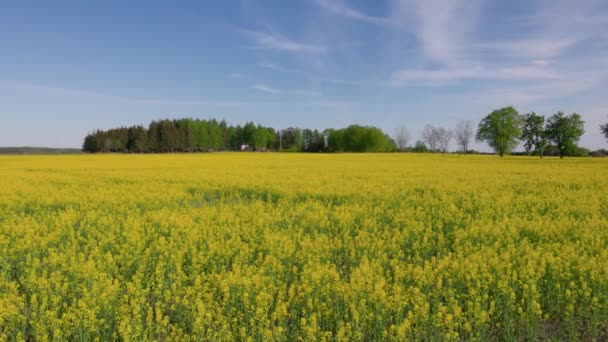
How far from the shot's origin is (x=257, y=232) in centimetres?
960

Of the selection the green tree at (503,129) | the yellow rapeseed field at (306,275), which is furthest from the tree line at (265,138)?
the yellow rapeseed field at (306,275)

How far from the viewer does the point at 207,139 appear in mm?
121125

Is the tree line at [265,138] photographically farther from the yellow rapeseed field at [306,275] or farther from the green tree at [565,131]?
the yellow rapeseed field at [306,275]

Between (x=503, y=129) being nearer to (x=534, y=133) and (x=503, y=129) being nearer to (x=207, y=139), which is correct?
(x=534, y=133)

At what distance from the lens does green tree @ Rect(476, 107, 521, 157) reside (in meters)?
71.6

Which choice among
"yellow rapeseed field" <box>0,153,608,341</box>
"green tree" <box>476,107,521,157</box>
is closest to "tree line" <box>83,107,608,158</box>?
"green tree" <box>476,107,521,157</box>

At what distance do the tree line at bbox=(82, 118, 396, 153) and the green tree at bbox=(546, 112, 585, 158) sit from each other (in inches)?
2141

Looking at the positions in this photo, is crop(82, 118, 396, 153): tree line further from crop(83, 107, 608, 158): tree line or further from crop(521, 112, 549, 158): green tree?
crop(521, 112, 549, 158): green tree

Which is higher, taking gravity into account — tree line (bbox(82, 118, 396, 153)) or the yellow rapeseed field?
tree line (bbox(82, 118, 396, 153))

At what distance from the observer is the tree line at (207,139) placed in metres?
112

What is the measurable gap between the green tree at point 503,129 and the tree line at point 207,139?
4568 centimetres

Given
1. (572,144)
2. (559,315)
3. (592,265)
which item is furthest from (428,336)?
(572,144)

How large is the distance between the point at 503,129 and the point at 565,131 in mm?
9761

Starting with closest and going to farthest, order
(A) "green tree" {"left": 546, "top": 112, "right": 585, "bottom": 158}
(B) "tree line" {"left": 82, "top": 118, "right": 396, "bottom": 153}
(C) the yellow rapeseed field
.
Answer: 1. (C) the yellow rapeseed field
2. (A) "green tree" {"left": 546, "top": 112, "right": 585, "bottom": 158}
3. (B) "tree line" {"left": 82, "top": 118, "right": 396, "bottom": 153}
